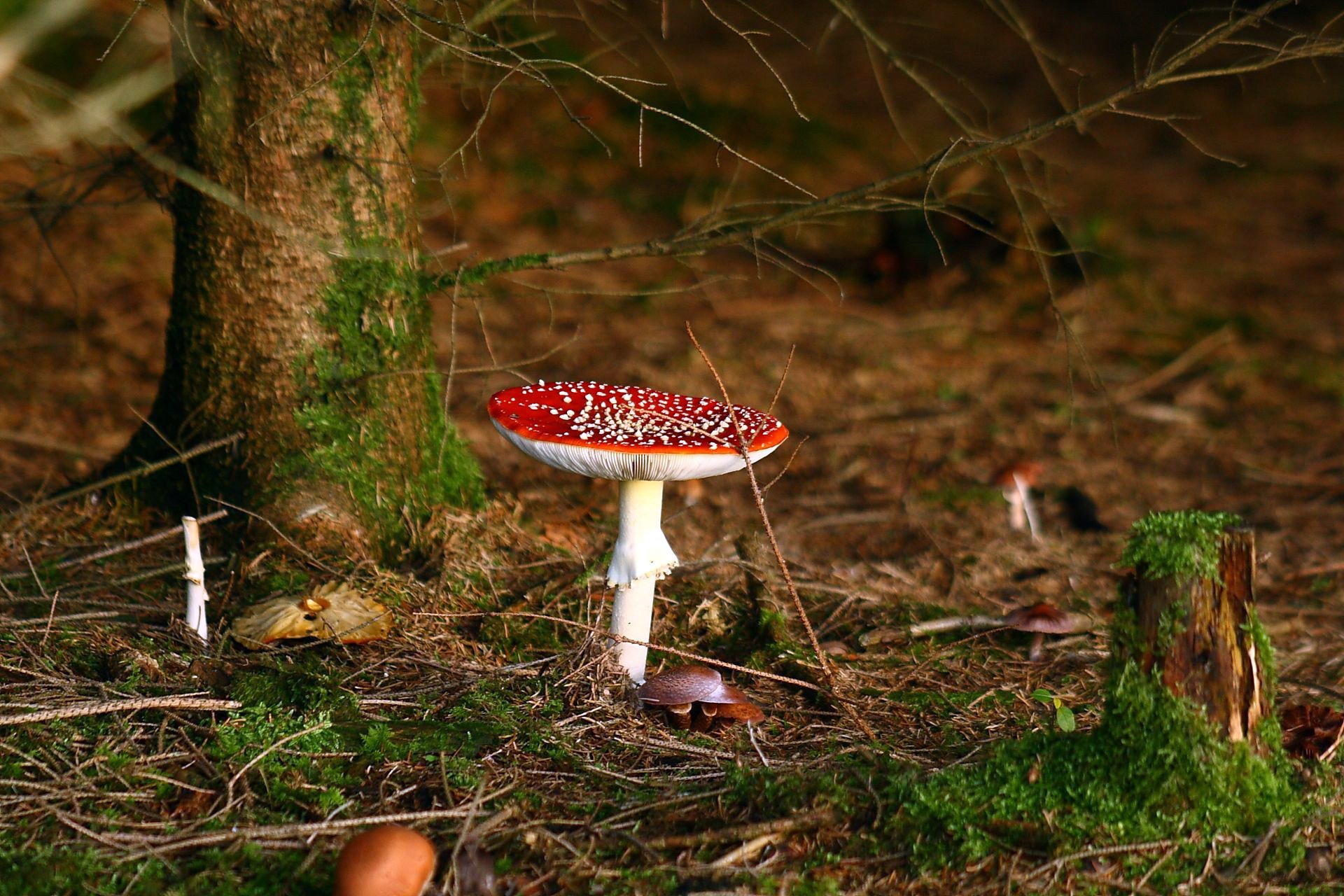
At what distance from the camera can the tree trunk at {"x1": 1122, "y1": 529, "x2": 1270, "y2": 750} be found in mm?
2432

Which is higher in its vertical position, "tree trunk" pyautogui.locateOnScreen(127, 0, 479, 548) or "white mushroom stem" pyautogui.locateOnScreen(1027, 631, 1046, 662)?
"tree trunk" pyautogui.locateOnScreen(127, 0, 479, 548)

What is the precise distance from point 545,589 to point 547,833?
1.34 m

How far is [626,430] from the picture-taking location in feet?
9.38

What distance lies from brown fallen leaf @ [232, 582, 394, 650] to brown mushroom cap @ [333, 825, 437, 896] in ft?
3.51

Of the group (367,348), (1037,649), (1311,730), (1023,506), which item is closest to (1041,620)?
(1037,649)

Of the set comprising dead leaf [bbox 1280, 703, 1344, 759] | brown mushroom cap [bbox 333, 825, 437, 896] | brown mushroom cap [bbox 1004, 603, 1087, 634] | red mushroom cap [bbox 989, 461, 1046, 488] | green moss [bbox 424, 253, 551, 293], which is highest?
green moss [bbox 424, 253, 551, 293]

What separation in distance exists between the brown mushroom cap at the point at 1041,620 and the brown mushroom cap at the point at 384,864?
2140 millimetres

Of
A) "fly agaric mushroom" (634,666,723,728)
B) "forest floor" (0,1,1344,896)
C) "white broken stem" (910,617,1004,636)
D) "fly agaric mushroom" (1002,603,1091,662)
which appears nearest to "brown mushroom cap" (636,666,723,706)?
"fly agaric mushroom" (634,666,723,728)

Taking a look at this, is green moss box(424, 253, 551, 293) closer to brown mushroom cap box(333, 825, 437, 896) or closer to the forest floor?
the forest floor

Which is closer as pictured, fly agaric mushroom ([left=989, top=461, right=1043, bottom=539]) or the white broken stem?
the white broken stem

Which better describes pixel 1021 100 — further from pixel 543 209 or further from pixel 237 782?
pixel 237 782

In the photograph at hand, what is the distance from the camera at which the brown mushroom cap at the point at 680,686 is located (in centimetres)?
289

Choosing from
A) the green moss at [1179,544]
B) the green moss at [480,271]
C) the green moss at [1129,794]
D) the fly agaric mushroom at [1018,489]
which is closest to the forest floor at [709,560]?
the green moss at [1129,794]

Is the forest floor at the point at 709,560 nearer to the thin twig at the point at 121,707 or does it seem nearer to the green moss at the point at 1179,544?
the thin twig at the point at 121,707
